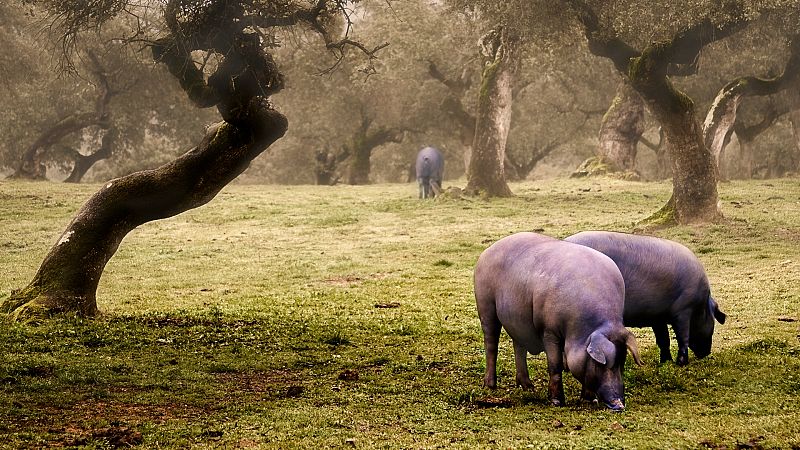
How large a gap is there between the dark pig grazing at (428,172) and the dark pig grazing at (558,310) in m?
26.1

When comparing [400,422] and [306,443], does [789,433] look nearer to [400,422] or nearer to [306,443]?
[400,422]

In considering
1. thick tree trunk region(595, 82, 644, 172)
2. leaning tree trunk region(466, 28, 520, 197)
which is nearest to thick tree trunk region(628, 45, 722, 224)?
leaning tree trunk region(466, 28, 520, 197)

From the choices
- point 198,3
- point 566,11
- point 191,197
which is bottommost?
point 191,197

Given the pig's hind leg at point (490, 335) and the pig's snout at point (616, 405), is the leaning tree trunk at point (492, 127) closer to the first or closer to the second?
the pig's hind leg at point (490, 335)

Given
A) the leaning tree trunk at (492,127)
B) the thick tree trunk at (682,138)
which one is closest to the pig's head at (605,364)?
the thick tree trunk at (682,138)

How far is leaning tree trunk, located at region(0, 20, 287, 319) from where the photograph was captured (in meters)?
13.9

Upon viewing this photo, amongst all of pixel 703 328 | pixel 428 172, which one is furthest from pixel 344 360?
pixel 428 172

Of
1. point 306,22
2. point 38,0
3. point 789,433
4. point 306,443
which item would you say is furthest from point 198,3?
point 789,433

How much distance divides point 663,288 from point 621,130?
34.6m

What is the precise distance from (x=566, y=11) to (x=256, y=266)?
39.3 feet

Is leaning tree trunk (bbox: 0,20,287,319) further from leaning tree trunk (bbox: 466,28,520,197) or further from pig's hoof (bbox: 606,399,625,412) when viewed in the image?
leaning tree trunk (bbox: 466,28,520,197)

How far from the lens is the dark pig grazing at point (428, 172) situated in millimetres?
36094

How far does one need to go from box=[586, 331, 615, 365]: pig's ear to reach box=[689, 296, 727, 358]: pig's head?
116 inches

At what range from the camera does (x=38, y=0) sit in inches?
609
